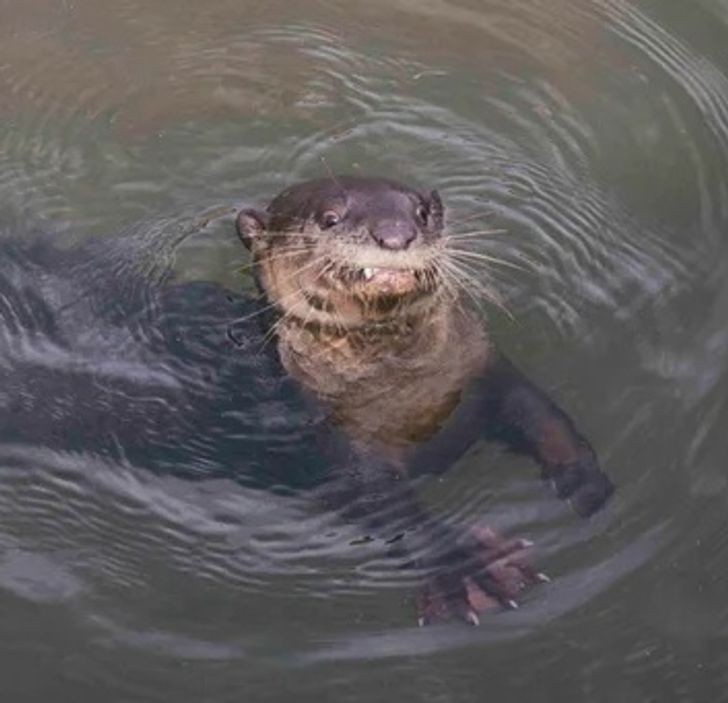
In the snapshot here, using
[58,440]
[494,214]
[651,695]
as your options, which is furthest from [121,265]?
[651,695]

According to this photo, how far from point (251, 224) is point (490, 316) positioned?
76 cm

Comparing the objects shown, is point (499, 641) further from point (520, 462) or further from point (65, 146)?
point (65, 146)

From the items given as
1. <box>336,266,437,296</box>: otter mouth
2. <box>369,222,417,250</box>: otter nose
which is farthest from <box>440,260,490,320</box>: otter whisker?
<box>369,222,417,250</box>: otter nose

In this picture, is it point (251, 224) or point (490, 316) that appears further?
point (490, 316)

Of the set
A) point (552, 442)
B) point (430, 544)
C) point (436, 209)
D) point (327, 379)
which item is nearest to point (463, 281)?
point (436, 209)

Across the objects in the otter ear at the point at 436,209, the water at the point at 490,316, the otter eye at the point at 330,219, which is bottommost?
the water at the point at 490,316

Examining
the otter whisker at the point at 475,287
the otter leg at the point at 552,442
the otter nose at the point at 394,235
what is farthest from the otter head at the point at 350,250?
the otter leg at the point at 552,442

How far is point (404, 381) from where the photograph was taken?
4.82 m

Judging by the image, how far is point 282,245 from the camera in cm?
490

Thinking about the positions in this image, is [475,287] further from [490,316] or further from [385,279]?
[385,279]

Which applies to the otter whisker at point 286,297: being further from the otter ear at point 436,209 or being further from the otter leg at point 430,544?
the otter leg at point 430,544

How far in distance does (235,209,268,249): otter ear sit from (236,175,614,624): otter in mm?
78

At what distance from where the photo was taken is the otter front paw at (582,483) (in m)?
4.62

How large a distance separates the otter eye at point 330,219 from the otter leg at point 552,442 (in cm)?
63
